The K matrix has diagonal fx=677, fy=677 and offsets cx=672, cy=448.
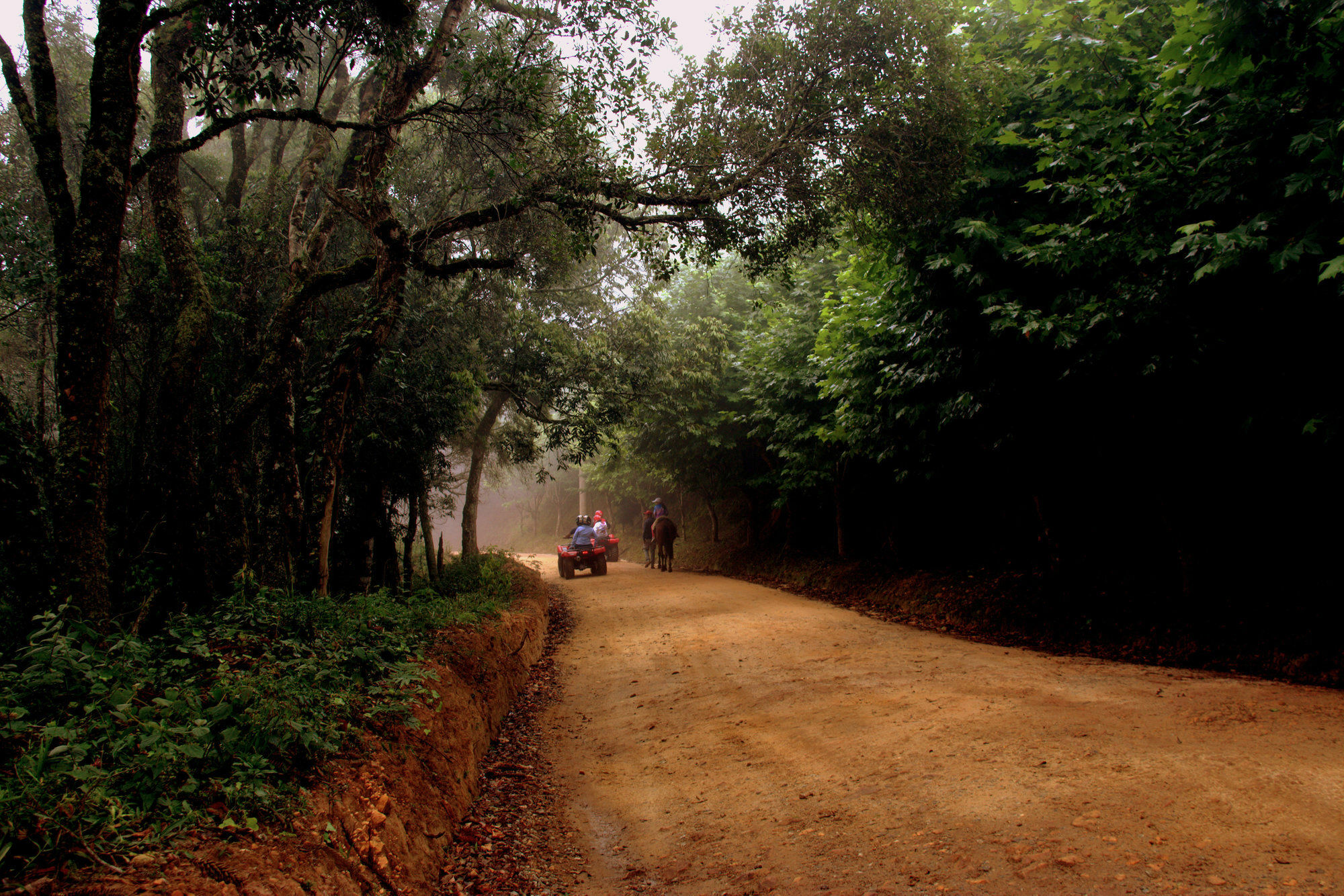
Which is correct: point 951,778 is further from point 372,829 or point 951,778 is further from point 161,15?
point 161,15

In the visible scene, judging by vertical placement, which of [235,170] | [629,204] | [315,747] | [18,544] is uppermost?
[235,170]

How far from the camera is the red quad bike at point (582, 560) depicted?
19297 millimetres

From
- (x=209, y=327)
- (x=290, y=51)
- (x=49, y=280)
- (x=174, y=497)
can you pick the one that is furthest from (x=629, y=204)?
(x=49, y=280)

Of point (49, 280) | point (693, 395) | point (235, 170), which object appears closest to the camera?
point (49, 280)

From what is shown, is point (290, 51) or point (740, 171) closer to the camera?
point (290, 51)

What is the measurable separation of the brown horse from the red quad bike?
1.76 metres

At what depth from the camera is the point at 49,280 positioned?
297 inches

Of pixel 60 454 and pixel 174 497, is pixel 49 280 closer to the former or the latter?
pixel 174 497

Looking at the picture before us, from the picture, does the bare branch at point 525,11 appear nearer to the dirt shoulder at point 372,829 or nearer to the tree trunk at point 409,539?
the dirt shoulder at point 372,829

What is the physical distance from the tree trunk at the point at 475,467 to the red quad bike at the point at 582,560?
2.65m

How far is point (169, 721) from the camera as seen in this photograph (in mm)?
2936

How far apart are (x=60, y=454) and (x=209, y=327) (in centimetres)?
234

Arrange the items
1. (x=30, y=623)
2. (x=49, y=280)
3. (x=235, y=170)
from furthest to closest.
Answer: (x=235, y=170) < (x=49, y=280) < (x=30, y=623)

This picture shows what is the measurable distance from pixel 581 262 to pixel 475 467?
419 inches
